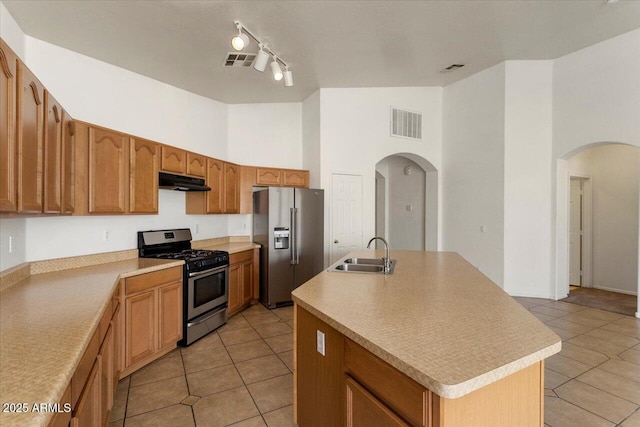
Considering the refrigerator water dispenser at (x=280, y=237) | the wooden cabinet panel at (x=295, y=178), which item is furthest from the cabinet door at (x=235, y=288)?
the wooden cabinet panel at (x=295, y=178)

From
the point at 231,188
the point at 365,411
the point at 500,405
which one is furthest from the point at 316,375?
the point at 231,188

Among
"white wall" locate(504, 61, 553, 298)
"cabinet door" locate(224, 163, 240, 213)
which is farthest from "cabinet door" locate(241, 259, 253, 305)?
"white wall" locate(504, 61, 553, 298)

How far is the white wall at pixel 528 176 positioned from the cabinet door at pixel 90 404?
498cm

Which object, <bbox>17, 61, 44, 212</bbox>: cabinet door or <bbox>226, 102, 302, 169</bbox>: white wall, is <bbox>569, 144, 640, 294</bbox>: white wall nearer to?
<bbox>226, 102, 302, 169</bbox>: white wall

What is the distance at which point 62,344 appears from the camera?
1237mm

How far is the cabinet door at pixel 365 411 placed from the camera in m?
1.12

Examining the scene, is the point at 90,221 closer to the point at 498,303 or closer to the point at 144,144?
the point at 144,144

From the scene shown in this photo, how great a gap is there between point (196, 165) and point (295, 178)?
5.57ft

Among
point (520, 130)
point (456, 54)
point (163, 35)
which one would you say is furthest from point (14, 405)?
point (520, 130)

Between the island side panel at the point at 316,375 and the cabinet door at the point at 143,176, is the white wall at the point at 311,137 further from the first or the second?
the island side panel at the point at 316,375

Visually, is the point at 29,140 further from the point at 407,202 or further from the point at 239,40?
the point at 407,202

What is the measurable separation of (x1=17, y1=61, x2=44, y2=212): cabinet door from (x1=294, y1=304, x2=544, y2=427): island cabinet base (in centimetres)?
178

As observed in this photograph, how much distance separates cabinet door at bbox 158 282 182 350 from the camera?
2.91 m

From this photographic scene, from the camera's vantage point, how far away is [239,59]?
3801 millimetres
